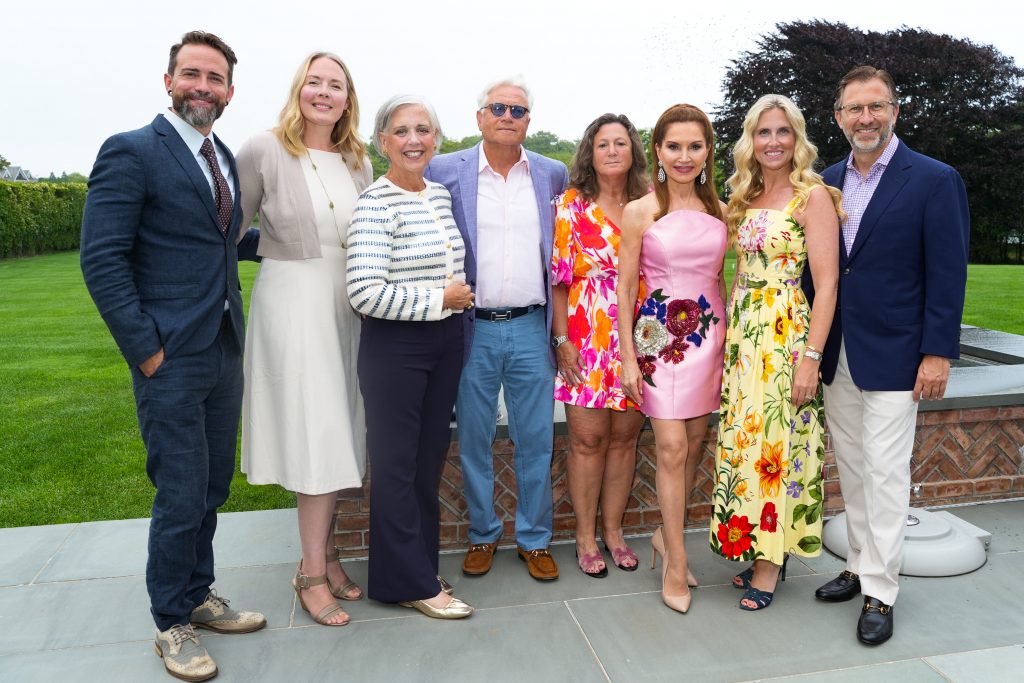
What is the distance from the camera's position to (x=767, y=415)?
300 centimetres

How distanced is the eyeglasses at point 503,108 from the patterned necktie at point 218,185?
3.62 ft

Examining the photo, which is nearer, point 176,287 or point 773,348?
point 176,287

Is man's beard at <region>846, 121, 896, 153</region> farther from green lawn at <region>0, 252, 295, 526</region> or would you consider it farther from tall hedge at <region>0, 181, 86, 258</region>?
tall hedge at <region>0, 181, 86, 258</region>

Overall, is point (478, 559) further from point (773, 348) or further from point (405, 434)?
point (773, 348)

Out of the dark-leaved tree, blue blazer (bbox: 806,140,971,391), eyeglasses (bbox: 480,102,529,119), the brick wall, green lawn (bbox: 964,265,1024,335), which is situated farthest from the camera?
the dark-leaved tree

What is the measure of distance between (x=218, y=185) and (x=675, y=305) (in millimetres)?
1757

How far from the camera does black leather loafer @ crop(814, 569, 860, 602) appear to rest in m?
3.18

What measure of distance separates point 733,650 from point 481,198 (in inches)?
78.9

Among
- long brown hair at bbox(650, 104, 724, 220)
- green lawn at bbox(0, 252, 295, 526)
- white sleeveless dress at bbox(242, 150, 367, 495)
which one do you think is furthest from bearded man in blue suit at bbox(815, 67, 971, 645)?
green lawn at bbox(0, 252, 295, 526)

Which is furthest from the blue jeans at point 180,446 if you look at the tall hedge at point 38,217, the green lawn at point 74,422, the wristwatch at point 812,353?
the tall hedge at point 38,217

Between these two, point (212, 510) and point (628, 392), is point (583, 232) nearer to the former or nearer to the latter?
point (628, 392)

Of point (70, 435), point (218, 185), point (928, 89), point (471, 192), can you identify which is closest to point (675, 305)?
point (471, 192)

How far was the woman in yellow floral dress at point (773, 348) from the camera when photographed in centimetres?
292

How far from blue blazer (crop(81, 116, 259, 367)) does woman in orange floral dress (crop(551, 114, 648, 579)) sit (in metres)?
1.39
